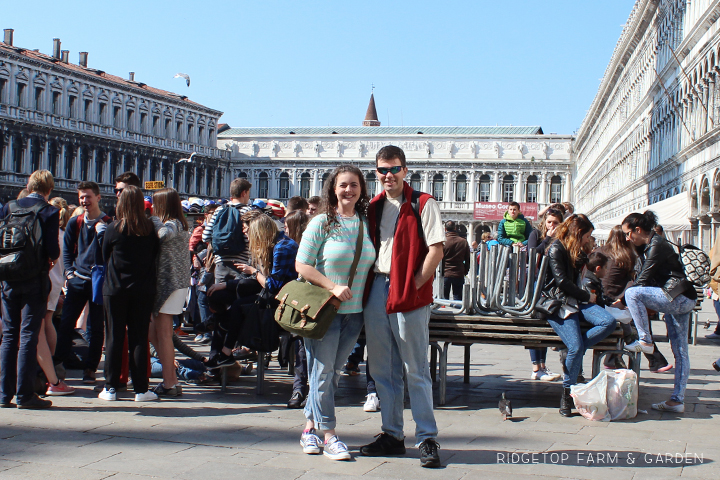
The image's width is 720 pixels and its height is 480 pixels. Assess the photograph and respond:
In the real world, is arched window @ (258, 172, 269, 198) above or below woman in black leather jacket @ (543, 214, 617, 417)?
above

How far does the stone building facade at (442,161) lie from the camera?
230 feet

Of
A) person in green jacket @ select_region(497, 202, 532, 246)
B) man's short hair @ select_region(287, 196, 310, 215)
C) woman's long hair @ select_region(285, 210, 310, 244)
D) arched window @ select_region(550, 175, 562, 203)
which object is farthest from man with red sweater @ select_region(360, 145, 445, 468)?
arched window @ select_region(550, 175, 562, 203)

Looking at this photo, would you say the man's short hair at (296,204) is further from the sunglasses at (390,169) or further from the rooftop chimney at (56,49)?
the rooftop chimney at (56,49)

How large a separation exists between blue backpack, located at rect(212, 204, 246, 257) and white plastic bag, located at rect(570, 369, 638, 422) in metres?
2.85

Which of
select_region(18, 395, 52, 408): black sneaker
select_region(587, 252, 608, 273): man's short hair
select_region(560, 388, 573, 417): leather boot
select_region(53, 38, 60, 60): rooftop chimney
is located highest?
select_region(53, 38, 60, 60): rooftop chimney

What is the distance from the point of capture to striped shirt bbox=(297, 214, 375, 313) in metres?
4.11

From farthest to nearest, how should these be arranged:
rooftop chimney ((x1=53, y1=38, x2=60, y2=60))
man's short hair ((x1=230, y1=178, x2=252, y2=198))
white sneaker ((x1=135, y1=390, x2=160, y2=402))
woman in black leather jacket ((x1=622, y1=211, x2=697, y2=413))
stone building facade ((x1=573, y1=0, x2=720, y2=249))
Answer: rooftop chimney ((x1=53, y1=38, x2=60, y2=60))
stone building facade ((x1=573, y1=0, x2=720, y2=249))
man's short hair ((x1=230, y1=178, x2=252, y2=198))
woman in black leather jacket ((x1=622, y1=211, x2=697, y2=413))
white sneaker ((x1=135, y1=390, x2=160, y2=402))

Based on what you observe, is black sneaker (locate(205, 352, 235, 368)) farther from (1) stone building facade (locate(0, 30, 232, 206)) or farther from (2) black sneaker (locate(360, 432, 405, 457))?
(1) stone building facade (locate(0, 30, 232, 206))

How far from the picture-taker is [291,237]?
20.0 feet

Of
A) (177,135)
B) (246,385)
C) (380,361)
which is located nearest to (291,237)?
(246,385)

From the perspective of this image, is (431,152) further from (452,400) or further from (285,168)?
(452,400)

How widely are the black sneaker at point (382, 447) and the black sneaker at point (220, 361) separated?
2.10m

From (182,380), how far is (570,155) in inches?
2634

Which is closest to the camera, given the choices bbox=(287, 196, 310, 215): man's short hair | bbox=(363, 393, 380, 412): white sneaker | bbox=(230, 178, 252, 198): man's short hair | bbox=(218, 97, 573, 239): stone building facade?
bbox=(363, 393, 380, 412): white sneaker
